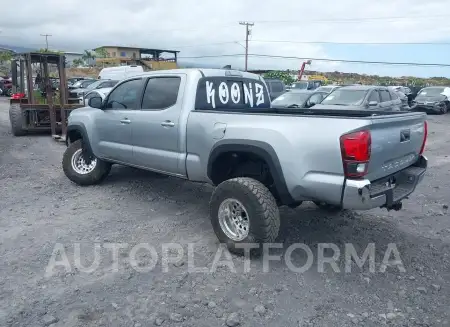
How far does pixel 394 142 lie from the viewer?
385 cm

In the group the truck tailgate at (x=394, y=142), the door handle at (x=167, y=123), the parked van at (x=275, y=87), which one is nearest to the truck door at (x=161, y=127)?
the door handle at (x=167, y=123)

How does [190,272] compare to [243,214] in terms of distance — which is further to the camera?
[243,214]

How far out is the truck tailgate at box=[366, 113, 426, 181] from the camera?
11.7 ft

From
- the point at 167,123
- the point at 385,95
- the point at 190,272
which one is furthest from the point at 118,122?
the point at 385,95

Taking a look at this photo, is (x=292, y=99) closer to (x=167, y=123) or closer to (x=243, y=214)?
(x=167, y=123)

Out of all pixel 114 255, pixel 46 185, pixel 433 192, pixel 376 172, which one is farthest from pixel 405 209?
pixel 46 185

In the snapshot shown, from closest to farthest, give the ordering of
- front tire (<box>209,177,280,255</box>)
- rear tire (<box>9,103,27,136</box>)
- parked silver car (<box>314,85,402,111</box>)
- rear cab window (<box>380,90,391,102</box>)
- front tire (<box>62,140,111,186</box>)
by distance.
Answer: front tire (<box>209,177,280,255</box>) → front tire (<box>62,140,111,186</box>) → rear tire (<box>9,103,27,136</box>) → parked silver car (<box>314,85,402,111</box>) → rear cab window (<box>380,90,391,102</box>)

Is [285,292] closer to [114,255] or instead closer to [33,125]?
[114,255]

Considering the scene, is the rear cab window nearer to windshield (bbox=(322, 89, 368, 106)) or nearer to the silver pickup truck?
windshield (bbox=(322, 89, 368, 106))

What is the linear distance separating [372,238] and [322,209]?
88 cm

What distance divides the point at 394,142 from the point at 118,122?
362 centimetres

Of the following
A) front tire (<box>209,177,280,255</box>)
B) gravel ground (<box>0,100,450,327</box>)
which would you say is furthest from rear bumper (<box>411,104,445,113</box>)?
front tire (<box>209,177,280,255</box>)

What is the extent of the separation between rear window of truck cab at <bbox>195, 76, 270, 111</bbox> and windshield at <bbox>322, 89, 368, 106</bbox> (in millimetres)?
8085

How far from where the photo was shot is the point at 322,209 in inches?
215
